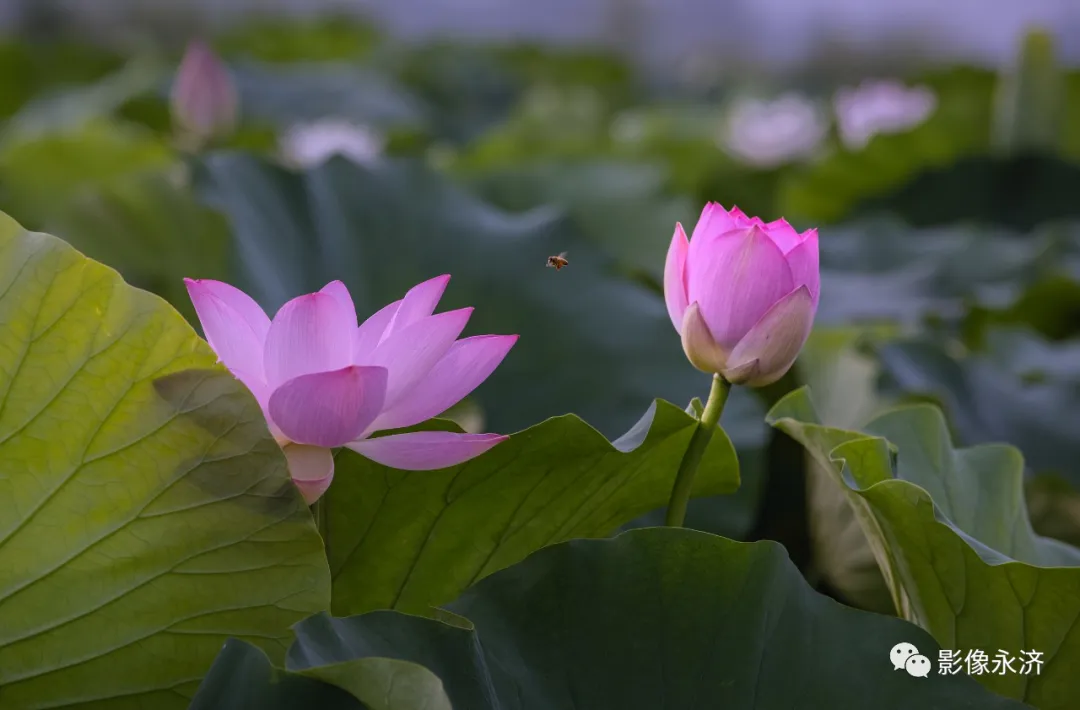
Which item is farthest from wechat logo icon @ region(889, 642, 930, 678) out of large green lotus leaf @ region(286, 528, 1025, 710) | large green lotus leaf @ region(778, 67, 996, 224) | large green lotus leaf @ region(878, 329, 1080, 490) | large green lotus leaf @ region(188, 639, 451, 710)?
large green lotus leaf @ region(778, 67, 996, 224)

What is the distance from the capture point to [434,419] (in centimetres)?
57

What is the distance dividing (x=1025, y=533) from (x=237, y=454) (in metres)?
0.52

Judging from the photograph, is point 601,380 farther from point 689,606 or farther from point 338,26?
point 338,26

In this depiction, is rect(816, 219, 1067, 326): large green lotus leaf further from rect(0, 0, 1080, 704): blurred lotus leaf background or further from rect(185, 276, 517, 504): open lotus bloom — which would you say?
rect(185, 276, 517, 504): open lotus bloom

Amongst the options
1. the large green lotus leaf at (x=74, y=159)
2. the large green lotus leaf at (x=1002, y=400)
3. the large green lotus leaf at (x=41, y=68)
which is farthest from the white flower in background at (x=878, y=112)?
the large green lotus leaf at (x=41, y=68)

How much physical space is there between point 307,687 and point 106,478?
128 millimetres

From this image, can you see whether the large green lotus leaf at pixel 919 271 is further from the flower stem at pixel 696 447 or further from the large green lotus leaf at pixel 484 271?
the flower stem at pixel 696 447

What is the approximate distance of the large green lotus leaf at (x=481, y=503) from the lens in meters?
0.57

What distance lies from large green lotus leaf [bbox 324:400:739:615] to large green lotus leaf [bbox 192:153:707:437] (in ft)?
1.42

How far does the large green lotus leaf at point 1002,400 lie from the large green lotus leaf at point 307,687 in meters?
0.81

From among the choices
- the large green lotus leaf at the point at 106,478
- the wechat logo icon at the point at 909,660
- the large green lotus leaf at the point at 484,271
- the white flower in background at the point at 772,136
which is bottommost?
the white flower in background at the point at 772,136

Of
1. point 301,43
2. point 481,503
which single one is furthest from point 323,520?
point 301,43

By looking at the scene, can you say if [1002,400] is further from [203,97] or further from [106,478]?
[203,97]

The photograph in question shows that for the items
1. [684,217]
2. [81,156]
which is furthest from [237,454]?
[81,156]
